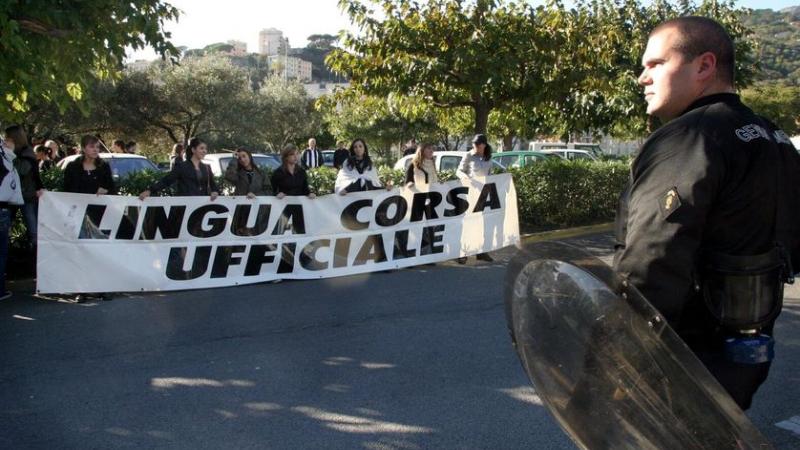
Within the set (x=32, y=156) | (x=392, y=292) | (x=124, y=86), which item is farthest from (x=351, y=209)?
(x=124, y=86)

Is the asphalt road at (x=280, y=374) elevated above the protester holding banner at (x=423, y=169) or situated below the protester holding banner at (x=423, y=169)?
below

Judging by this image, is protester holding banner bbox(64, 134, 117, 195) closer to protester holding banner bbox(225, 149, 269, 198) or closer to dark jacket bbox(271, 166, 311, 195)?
protester holding banner bbox(225, 149, 269, 198)

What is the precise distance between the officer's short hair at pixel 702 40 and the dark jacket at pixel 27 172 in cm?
793

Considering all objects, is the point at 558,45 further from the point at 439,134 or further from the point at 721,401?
the point at 439,134

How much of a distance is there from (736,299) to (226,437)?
10.0 feet

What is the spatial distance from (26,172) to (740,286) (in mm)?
8160

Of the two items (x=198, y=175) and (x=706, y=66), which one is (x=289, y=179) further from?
(x=706, y=66)

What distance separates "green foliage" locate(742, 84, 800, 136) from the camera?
47184 millimetres

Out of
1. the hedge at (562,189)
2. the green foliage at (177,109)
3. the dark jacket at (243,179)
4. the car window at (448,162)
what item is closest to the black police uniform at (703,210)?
the dark jacket at (243,179)

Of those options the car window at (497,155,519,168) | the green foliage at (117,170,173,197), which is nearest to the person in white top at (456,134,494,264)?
the green foliage at (117,170,173,197)

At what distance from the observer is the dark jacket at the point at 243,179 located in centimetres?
910

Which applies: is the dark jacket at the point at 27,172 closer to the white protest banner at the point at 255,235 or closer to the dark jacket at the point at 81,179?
the dark jacket at the point at 81,179

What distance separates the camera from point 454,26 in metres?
12.2

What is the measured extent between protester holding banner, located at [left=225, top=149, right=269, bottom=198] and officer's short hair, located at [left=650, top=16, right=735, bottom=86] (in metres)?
7.49
